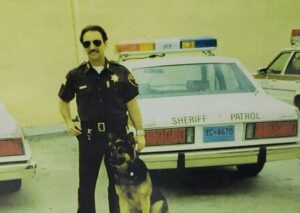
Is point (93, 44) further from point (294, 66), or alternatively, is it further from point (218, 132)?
point (294, 66)

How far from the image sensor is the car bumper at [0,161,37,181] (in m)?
2.17

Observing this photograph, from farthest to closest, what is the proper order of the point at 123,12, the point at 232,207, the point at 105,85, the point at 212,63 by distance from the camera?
the point at 212,63 < the point at 123,12 < the point at 232,207 < the point at 105,85

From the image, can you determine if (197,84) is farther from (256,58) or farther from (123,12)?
(123,12)

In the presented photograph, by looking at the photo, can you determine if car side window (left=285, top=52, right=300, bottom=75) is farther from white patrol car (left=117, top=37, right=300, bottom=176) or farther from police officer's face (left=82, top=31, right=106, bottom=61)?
police officer's face (left=82, top=31, right=106, bottom=61)

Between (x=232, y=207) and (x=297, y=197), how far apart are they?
19.3 inches

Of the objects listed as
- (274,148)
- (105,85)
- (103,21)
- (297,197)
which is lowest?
(297,197)

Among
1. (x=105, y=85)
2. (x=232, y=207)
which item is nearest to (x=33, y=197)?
(x=232, y=207)

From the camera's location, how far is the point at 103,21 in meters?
2.54

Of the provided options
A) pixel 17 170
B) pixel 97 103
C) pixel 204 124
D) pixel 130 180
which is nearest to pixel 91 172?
pixel 130 180

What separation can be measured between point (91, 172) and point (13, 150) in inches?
30.7

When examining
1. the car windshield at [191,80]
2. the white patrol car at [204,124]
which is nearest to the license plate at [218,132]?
the white patrol car at [204,124]

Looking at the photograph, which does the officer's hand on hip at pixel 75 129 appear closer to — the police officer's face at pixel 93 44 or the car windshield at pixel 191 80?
the police officer's face at pixel 93 44

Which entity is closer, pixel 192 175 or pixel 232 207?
pixel 232 207

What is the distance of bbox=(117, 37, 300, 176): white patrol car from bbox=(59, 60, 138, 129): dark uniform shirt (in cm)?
76
